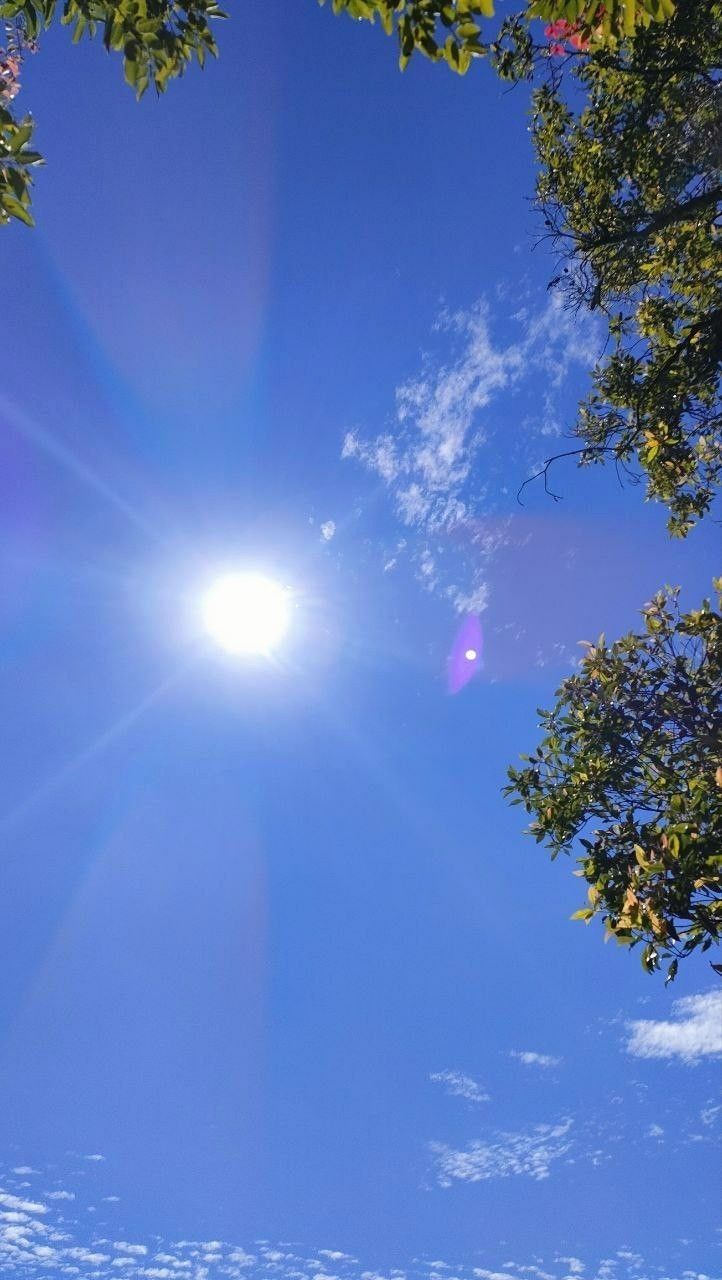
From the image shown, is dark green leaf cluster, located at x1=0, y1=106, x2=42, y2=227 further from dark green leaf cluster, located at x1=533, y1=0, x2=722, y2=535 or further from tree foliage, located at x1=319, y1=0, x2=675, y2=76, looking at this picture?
dark green leaf cluster, located at x1=533, y1=0, x2=722, y2=535

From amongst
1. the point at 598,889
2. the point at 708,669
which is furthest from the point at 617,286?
the point at 598,889

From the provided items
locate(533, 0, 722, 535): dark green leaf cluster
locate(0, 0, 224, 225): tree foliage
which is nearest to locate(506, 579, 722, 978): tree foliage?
locate(533, 0, 722, 535): dark green leaf cluster

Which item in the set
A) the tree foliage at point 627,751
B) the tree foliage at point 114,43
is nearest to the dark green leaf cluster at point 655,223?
the tree foliage at point 627,751

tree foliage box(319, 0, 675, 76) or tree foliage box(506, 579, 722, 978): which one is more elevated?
tree foliage box(319, 0, 675, 76)

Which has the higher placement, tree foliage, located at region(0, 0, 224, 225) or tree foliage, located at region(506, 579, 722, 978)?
tree foliage, located at region(0, 0, 224, 225)

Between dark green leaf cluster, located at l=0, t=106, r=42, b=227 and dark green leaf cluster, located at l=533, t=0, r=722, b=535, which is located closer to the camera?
dark green leaf cluster, located at l=0, t=106, r=42, b=227

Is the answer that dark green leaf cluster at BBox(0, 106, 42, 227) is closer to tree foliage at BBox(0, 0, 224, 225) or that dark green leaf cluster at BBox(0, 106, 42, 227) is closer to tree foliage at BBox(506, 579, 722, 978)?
tree foliage at BBox(0, 0, 224, 225)

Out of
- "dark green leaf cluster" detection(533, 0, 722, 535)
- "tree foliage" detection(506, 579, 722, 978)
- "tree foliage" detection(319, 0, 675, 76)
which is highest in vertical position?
"dark green leaf cluster" detection(533, 0, 722, 535)

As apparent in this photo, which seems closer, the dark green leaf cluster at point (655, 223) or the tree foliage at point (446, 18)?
the tree foliage at point (446, 18)

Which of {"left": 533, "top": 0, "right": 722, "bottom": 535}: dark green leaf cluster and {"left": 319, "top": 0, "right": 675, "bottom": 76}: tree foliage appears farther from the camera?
{"left": 533, "top": 0, "right": 722, "bottom": 535}: dark green leaf cluster

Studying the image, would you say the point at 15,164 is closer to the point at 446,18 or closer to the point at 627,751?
the point at 446,18

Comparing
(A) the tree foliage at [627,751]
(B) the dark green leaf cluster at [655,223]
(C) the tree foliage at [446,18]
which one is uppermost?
(B) the dark green leaf cluster at [655,223]

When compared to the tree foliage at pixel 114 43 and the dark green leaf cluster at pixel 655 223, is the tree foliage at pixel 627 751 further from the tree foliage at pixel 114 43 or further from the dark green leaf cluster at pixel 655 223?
the tree foliage at pixel 114 43

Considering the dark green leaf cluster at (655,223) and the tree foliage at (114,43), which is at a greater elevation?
the dark green leaf cluster at (655,223)
